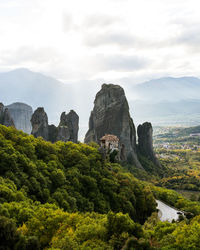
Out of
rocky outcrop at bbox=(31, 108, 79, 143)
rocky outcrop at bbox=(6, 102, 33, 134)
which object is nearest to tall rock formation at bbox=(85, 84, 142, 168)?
rocky outcrop at bbox=(31, 108, 79, 143)

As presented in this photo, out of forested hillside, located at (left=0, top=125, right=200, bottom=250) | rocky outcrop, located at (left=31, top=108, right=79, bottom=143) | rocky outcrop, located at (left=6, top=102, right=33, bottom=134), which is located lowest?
forested hillside, located at (left=0, top=125, right=200, bottom=250)

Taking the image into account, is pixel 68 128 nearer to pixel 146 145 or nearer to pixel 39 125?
pixel 39 125

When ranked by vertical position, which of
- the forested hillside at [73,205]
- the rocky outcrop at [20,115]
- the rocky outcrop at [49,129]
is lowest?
the forested hillside at [73,205]

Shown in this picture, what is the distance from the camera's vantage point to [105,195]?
1502 inches

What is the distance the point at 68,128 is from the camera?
236 feet

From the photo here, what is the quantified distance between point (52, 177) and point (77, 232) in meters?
14.4

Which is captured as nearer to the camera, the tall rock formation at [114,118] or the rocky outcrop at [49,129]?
the rocky outcrop at [49,129]

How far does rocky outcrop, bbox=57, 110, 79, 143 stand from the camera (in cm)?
6746

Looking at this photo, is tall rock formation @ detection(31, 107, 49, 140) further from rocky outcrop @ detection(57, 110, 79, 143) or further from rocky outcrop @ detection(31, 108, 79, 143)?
rocky outcrop @ detection(57, 110, 79, 143)

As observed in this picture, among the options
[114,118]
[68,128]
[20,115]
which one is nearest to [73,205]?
[68,128]

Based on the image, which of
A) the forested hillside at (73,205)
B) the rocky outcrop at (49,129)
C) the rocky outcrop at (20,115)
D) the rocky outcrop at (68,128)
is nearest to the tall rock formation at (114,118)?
the rocky outcrop at (68,128)

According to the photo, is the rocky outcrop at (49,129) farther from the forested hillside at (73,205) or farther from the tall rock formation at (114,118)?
the forested hillside at (73,205)

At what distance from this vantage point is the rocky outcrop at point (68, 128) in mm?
67463

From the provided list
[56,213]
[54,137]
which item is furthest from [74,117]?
[56,213]
